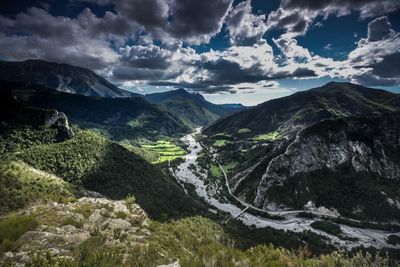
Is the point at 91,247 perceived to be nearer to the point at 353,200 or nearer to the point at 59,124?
the point at 59,124

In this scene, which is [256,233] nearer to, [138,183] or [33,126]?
[138,183]

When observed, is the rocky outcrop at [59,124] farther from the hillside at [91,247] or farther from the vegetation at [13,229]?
the vegetation at [13,229]

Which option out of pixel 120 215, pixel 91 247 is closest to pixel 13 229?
pixel 91 247

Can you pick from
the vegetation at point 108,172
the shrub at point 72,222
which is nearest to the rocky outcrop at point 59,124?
the vegetation at point 108,172

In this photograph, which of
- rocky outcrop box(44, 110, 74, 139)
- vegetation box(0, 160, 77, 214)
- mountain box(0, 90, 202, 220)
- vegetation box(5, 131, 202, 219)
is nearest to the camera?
vegetation box(0, 160, 77, 214)

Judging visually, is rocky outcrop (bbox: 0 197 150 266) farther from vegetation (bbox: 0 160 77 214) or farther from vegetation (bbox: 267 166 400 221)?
vegetation (bbox: 267 166 400 221)

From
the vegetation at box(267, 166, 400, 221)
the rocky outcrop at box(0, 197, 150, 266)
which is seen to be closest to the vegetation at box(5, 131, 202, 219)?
the rocky outcrop at box(0, 197, 150, 266)

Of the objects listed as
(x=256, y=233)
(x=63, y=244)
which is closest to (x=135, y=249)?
(x=63, y=244)

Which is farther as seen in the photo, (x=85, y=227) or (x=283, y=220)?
(x=283, y=220)
